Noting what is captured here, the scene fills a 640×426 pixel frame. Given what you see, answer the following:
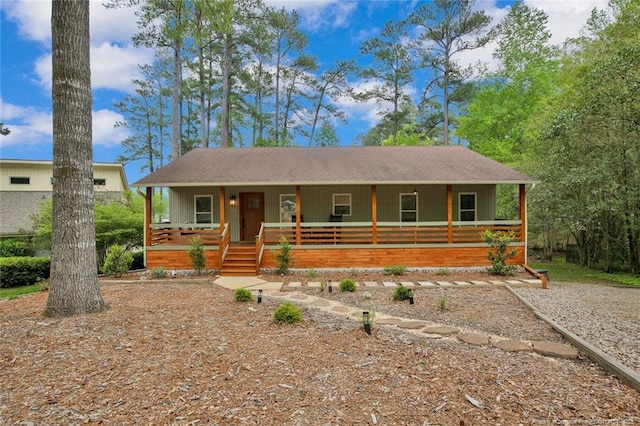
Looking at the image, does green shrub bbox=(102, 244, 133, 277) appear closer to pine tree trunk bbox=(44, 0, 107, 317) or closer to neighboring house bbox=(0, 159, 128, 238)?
pine tree trunk bbox=(44, 0, 107, 317)

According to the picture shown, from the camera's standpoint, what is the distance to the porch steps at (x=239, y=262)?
383 inches

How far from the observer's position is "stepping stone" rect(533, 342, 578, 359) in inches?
153

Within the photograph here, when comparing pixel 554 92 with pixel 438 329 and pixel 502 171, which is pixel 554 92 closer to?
pixel 502 171

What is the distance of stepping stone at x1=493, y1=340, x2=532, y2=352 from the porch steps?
7006 millimetres

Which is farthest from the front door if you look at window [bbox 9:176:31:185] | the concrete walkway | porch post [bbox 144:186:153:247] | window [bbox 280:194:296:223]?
window [bbox 9:176:31:185]

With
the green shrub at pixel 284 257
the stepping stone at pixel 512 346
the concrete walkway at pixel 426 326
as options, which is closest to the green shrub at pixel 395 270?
the concrete walkway at pixel 426 326

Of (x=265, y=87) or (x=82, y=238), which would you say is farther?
(x=265, y=87)

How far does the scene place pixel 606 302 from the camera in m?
7.06

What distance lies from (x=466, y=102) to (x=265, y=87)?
14.2 meters

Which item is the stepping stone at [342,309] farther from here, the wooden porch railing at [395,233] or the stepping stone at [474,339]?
the wooden porch railing at [395,233]

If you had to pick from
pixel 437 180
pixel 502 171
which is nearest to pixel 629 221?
pixel 502 171

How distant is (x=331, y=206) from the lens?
12477 millimetres

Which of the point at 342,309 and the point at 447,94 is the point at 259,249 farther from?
the point at 447,94

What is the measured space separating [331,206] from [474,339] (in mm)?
8521
